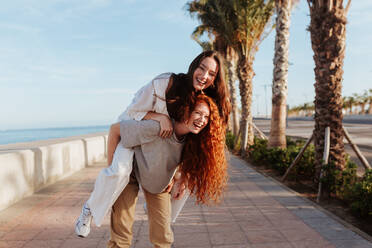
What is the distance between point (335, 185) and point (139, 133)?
4408 mm

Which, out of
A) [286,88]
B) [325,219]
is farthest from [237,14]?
[325,219]

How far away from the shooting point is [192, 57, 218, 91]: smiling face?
7.34 feet

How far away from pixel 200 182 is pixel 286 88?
7.92m

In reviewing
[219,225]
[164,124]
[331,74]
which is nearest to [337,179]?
[331,74]

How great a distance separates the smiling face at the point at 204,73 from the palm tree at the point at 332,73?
4290 millimetres

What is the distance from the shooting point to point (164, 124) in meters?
2.23

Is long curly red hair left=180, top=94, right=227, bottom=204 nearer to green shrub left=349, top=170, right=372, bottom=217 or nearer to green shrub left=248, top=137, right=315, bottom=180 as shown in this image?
green shrub left=349, top=170, right=372, bottom=217

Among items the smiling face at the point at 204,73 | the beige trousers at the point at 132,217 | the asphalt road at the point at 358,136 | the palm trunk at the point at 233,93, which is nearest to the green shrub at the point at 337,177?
the asphalt road at the point at 358,136

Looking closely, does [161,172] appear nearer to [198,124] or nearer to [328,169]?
[198,124]

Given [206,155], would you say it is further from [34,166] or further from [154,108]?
[34,166]

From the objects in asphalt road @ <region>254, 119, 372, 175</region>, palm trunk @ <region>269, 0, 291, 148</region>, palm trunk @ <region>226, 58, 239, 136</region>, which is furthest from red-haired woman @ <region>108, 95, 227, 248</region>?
palm trunk @ <region>226, 58, 239, 136</region>

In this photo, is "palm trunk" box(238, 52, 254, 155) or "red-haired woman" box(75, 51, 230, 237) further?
"palm trunk" box(238, 52, 254, 155)

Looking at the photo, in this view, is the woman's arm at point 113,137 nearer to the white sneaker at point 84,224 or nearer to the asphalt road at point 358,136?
the white sneaker at point 84,224

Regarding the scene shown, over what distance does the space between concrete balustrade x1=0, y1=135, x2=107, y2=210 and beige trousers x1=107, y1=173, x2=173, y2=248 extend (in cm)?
354
